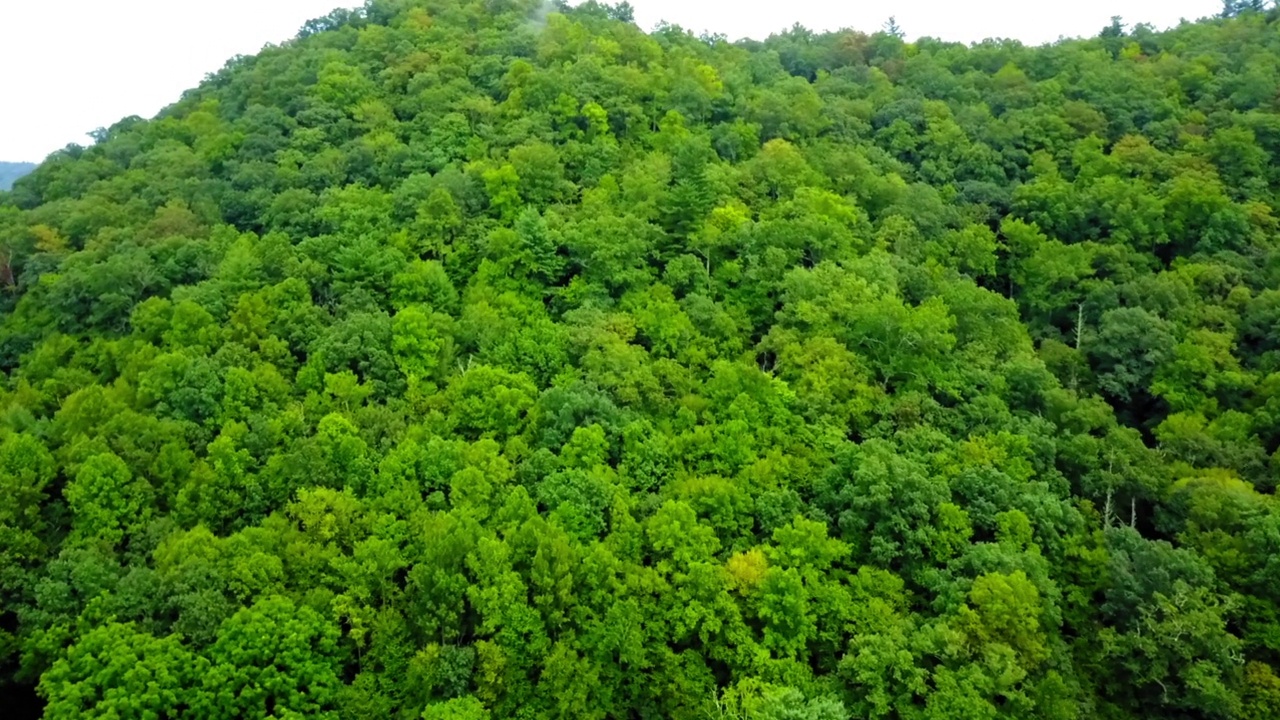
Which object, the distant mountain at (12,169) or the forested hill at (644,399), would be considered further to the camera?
the distant mountain at (12,169)

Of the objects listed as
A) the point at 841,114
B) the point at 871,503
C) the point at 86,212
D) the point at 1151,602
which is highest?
the point at 86,212

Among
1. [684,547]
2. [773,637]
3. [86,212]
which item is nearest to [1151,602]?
[773,637]

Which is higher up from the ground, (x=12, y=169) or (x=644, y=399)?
(x=12, y=169)

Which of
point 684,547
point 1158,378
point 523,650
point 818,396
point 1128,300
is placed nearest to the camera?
point 523,650

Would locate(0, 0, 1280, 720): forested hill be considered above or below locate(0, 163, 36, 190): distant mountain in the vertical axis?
below

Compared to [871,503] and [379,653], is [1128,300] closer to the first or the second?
[871,503]

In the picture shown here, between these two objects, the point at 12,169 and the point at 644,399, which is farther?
the point at 12,169

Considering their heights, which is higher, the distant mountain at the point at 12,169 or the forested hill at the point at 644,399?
the distant mountain at the point at 12,169

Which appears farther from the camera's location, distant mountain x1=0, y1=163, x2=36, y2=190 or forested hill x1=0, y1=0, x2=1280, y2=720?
distant mountain x1=0, y1=163, x2=36, y2=190
